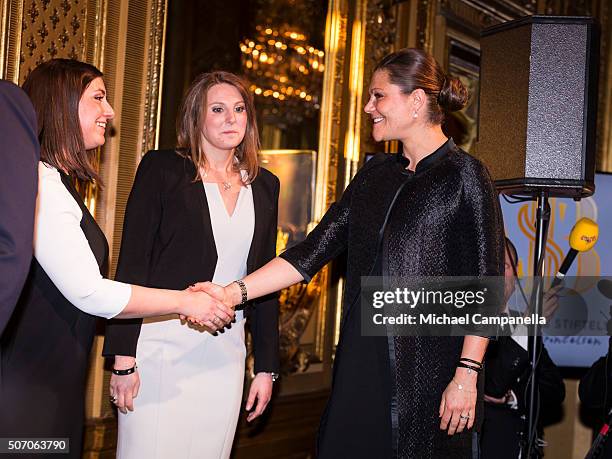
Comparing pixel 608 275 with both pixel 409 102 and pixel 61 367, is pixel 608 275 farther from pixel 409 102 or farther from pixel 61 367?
pixel 61 367

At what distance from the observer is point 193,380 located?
2680mm

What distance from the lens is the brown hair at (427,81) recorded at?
8.07 ft

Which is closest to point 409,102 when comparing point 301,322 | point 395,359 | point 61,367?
point 395,359

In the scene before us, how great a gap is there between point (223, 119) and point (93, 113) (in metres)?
0.53

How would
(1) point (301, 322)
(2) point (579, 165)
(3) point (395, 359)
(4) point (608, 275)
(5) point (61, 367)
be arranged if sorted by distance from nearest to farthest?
(5) point (61, 367)
(3) point (395, 359)
(2) point (579, 165)
(1) point (301, 322)
(4) point (608, 275)

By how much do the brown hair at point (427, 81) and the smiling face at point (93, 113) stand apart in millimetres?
864

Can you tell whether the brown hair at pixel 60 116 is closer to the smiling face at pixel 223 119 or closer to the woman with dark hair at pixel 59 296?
the woman with dark hair at pixel 59 296

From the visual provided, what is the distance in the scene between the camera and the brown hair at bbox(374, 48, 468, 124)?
2.46 m

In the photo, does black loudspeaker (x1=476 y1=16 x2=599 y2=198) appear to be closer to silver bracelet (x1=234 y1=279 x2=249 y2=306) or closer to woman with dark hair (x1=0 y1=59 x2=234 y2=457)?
silver bracelet (x1=234 y1=279 x2=249 y2=306)

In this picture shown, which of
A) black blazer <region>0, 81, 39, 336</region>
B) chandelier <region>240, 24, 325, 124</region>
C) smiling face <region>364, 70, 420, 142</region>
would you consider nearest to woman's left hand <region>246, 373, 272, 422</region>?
smiling face <region>364, 70, 420, 142</region>

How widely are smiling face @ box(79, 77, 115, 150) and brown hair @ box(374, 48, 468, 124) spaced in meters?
0.86

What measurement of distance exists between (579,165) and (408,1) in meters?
2.31

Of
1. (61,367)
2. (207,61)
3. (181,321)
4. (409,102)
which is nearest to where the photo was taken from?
(61,367)

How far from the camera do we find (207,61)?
3850 mm
